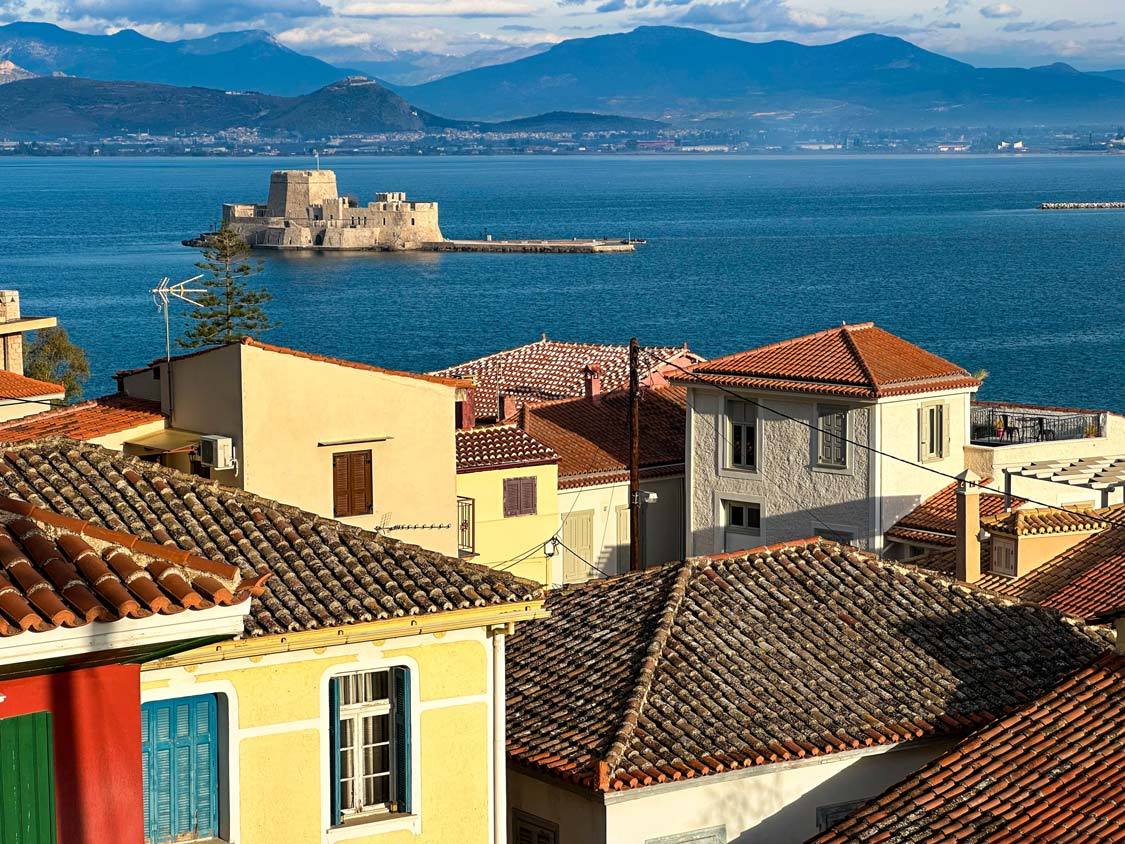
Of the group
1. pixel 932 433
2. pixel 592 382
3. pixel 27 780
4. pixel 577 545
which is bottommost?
pixel 577 545

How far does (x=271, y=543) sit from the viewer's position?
372 inches

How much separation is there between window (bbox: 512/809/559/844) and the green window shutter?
218 inches

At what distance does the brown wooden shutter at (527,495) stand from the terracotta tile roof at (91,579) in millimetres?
20039

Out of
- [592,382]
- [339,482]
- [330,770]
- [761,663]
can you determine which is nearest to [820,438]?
[592,382]

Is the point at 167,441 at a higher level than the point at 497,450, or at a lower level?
higher

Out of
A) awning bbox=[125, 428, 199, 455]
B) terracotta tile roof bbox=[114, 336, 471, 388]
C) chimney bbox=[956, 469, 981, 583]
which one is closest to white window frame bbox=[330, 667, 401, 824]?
terracotta tile roof bbox=[114, 336, 471, 388]

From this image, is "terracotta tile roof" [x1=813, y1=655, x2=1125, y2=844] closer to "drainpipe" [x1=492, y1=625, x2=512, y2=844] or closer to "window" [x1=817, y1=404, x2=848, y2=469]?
"drainpipe" [x1=492, y1=625, x2=512, y2=844]

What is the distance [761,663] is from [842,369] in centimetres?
1551

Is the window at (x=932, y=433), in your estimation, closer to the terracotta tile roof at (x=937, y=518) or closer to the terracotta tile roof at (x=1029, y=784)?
the terracotta tile roof at (x=937, y=518)

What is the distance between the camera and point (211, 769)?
8.78 metres

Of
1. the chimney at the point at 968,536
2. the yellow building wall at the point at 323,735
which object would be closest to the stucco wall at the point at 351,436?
the chimney at the point at 968,536

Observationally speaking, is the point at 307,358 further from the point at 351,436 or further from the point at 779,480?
the point at 779,480

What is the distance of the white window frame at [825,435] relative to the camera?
27.4m

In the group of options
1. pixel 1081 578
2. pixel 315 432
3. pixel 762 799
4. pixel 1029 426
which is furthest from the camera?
pixel 1029 426
